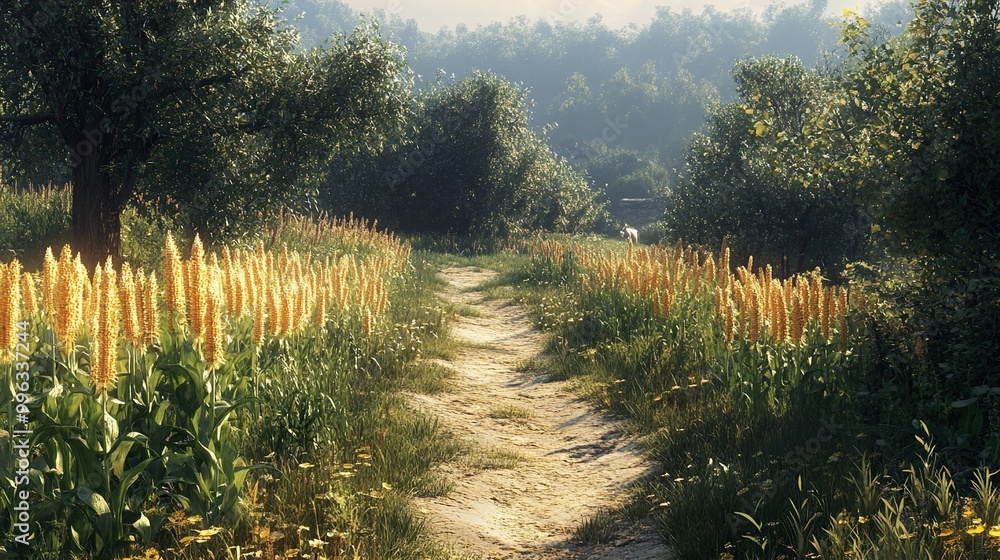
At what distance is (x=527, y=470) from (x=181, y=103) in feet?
31.8

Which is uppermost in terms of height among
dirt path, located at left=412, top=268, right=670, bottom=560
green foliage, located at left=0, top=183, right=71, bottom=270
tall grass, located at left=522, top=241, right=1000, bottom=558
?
green foliage, located at left=0, top=183, right=71, bottom=270

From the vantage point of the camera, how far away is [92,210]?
13.5 metres

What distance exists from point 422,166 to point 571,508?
3163cm

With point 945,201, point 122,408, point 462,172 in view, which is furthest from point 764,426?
point 462,172

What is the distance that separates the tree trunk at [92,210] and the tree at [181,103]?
22 millimetres

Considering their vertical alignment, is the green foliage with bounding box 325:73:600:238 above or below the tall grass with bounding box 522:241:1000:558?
above

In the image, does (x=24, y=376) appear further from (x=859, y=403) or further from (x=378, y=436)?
(x=859, y=403)

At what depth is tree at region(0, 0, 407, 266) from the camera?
12.4 m

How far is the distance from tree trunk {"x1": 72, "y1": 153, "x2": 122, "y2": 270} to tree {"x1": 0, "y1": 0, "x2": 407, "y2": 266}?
0.07 feet

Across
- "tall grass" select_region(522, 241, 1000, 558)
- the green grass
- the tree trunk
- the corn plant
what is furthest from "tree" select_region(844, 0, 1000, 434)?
the tree trunk

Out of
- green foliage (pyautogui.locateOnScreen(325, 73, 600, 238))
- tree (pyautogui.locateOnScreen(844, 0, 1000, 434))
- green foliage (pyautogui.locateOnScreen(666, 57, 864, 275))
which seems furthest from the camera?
green foliage (pyautogui.locateOnScreen(325, 73, 600, 238))

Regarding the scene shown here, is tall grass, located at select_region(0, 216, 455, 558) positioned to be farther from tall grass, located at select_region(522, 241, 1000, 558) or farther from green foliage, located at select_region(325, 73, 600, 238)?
green foliage, located at select_region(325, 73, 600, 238)

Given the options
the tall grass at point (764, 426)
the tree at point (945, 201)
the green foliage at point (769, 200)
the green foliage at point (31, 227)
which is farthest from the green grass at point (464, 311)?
the tree at point (945, 201)

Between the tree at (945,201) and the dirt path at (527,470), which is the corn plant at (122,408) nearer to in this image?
the dirt path at (527,470)
